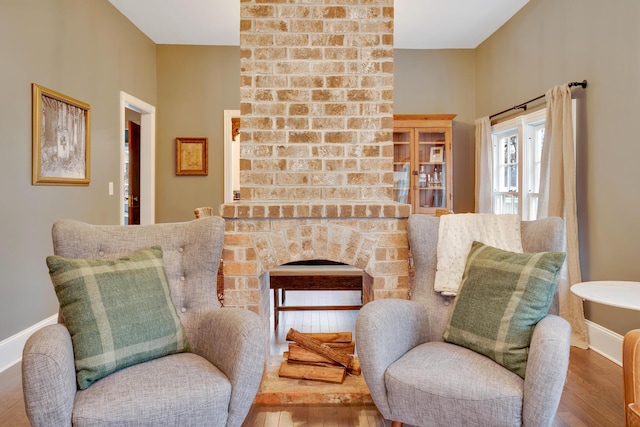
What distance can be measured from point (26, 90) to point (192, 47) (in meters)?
2.65

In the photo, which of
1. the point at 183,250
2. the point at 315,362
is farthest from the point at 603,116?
the point at 183,250

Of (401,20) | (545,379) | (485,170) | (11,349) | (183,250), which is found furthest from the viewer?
(485,170)

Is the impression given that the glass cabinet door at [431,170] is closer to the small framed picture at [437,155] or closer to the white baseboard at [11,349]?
the small framed picture at [437,155]

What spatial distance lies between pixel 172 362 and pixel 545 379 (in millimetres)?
1292

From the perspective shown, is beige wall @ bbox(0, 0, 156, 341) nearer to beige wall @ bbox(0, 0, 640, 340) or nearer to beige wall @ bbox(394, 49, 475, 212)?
beige wall @ bbox(0, 0, 640, 340)

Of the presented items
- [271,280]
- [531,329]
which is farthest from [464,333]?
[271,280]

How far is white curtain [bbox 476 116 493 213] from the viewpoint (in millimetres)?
4852

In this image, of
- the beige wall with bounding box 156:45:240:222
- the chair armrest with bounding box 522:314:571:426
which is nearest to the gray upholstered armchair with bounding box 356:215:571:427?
the chair armrest with bounding box 522:314:571:426

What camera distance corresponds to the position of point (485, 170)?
16.0 ft

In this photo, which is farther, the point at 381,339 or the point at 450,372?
the point at 381,339

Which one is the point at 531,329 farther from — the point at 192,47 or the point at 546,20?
the point at 192,47

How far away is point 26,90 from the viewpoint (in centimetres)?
290

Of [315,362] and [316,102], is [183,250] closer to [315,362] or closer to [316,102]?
[315,362]

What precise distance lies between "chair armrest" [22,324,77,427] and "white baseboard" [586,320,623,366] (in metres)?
3.03
